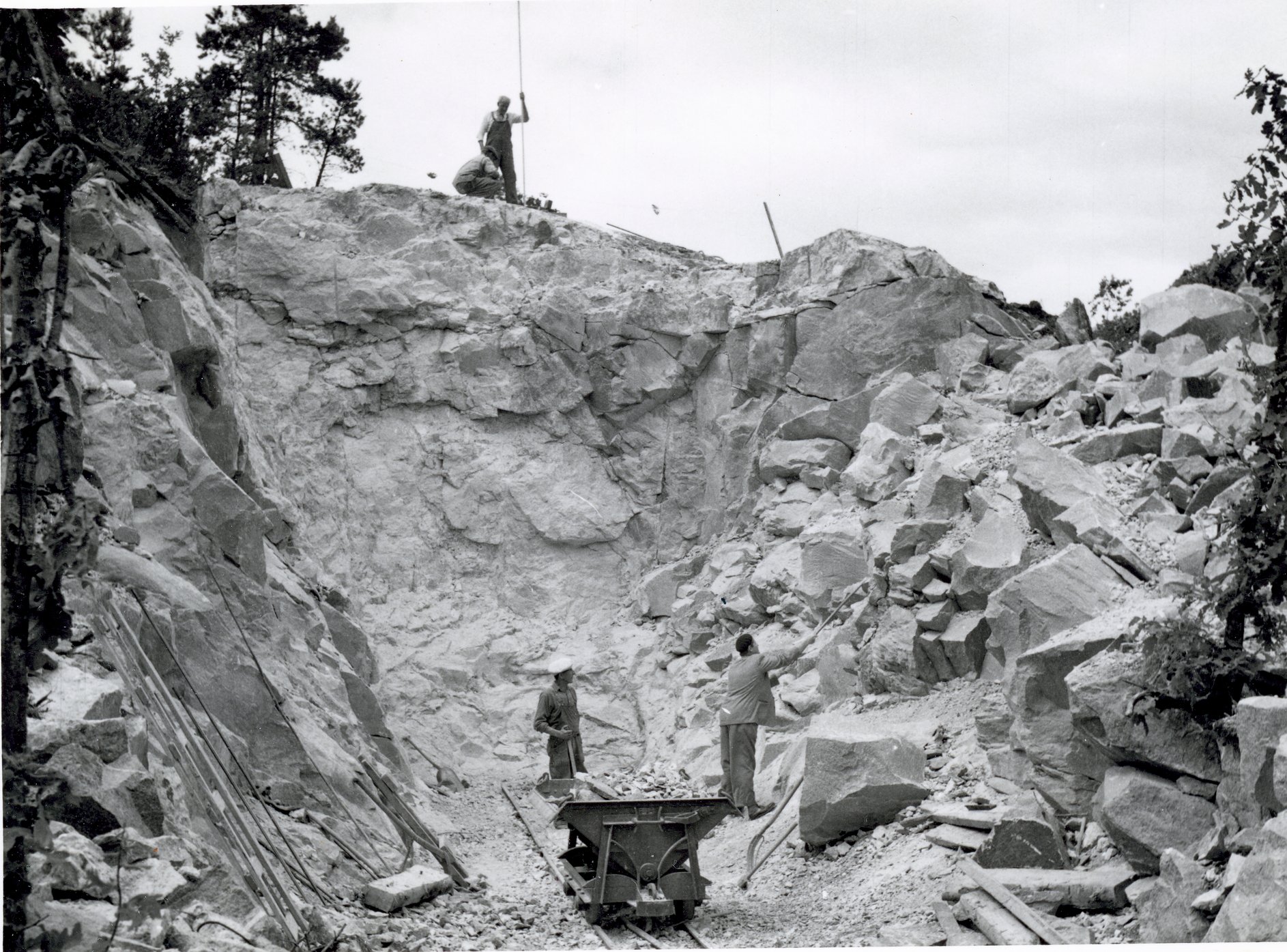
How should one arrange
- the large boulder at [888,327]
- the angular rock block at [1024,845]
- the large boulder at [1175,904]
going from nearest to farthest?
the large boulder at [1175,904] → the angular rock block at [1024,845] → the large boulder at [888,327]

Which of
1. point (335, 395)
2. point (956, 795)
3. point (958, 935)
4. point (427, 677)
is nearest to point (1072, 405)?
point (956, 795)

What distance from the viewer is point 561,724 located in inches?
461

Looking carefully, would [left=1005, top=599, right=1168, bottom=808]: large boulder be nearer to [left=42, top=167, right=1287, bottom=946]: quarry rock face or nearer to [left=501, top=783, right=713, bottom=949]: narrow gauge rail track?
[left=42, top=167, right=1287, bottom=946]: quarry rock face

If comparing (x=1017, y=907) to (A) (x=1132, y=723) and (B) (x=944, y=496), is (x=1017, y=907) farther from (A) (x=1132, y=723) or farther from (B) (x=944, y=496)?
(B) (x=944, y=496)

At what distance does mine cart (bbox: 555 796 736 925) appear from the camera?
7727mm

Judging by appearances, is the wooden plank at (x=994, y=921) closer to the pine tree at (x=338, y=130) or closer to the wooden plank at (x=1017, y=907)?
the wooden plank at (x=1017, y=907)

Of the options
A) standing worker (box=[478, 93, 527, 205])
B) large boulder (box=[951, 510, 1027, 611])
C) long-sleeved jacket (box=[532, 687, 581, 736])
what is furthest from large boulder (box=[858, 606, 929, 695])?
standing worker (box=[478, 93, 527, 205])

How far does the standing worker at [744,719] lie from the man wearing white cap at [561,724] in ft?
6.74

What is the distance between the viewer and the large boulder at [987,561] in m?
10.4

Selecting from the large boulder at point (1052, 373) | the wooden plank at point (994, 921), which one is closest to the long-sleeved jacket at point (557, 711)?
the wooden plank at point (994, 921)

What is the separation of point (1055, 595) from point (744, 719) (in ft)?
8.75

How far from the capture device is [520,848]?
34.7 ft

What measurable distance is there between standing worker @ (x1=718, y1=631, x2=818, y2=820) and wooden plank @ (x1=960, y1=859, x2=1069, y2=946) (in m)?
2.73

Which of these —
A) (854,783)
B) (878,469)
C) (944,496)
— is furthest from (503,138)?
(854,783)
